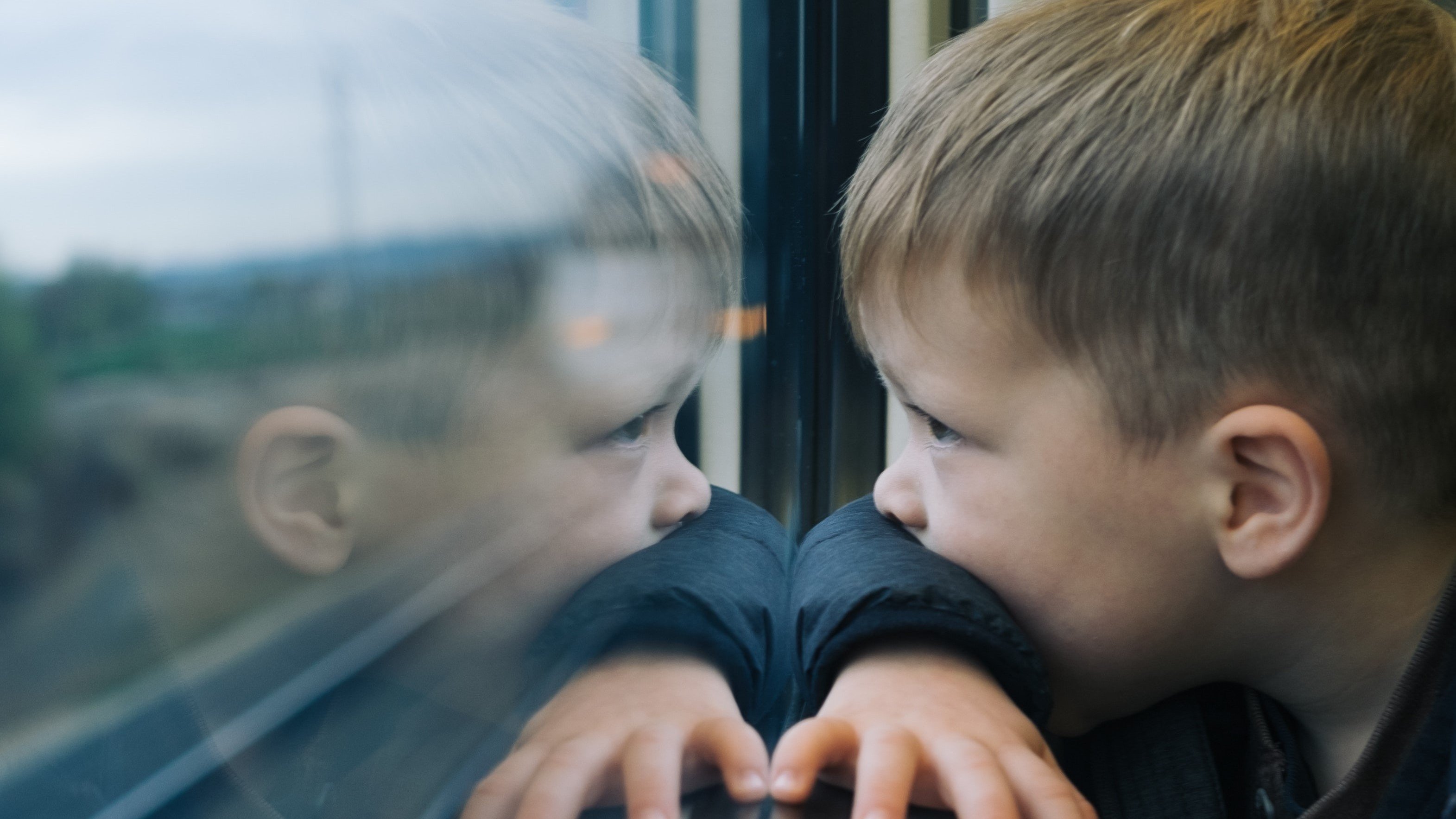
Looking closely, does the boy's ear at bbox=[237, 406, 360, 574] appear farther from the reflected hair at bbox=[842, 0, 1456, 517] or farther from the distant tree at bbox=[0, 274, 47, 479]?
the reflected hair at bbox=[842, 0, 1456, 517]

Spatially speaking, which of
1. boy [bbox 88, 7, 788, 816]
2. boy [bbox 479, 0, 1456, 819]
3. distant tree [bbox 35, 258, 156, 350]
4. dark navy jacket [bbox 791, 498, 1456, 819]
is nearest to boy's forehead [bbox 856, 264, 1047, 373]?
boy [bbox 479, 0, 1456, 819]

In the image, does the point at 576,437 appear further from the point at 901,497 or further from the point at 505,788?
the point at 901,497

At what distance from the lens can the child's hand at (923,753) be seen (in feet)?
1.46

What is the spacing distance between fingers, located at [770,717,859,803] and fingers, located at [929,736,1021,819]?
4 cm

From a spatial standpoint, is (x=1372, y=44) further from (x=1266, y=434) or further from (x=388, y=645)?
(x=388, y=645)

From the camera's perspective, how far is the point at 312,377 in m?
0.30

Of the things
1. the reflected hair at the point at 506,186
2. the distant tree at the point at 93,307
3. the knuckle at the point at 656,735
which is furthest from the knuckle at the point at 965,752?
the distant tree at the point at 93,307

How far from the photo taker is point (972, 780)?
468 millimetres

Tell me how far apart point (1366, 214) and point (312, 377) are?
556mm

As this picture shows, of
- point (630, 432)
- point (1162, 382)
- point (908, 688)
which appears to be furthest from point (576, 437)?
point (1162, 382)

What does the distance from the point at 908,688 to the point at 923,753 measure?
73 millimetres

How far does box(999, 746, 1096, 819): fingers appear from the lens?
0.47 m

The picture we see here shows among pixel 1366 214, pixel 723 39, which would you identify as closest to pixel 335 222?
pixel 723 39

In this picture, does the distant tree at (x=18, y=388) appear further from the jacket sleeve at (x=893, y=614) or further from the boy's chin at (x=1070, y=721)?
the boy's chin at (x=1070, y=721)
